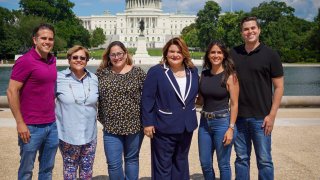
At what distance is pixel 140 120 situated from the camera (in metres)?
4.83

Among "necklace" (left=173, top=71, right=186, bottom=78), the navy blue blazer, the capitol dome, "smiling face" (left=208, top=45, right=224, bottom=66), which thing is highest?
the capitol dome

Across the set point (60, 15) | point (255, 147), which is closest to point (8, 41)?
point (60, 15)

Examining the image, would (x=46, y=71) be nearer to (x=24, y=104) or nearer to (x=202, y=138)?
(x=24, y=104)

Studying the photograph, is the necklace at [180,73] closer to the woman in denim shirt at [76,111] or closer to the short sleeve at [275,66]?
the woman in denim shirt at [76,111]

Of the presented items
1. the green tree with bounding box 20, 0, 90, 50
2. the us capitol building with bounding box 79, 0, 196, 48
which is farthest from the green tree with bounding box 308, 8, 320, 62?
the us capitol building with bounding box 79, 0, 196, 48

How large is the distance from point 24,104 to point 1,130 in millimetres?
5727

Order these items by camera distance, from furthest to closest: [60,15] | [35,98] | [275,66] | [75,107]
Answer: [60,15] → [275,66] → [75,107] → [35,98]

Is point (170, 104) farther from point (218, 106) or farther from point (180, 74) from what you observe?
point (218, 106)

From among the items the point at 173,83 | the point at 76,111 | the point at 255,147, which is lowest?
the point at 255,147

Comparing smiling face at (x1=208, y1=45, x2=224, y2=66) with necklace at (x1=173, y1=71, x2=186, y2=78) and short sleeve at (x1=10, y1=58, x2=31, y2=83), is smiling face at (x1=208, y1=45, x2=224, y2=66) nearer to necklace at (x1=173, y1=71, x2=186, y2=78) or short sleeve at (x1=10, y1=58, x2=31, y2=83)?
necklace at (x1=173, y1=71, x2=186, y2=78)

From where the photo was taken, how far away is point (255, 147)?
508 cm

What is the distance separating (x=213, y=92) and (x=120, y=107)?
3.77 ft

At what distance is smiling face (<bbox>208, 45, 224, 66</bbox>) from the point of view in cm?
483

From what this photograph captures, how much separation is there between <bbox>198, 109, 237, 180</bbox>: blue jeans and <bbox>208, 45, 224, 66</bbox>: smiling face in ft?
2.29
